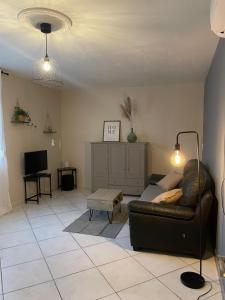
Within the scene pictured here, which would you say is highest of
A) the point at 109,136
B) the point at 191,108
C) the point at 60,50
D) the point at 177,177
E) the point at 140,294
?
the point at 60,50

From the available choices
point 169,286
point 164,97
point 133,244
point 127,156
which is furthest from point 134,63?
point 169,286

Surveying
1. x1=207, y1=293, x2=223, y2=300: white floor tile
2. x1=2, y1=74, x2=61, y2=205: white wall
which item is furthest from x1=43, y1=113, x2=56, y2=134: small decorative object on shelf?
x1=207, y1=293, x2=223, y2=300: white floor tile

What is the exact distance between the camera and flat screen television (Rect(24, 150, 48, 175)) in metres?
4.67

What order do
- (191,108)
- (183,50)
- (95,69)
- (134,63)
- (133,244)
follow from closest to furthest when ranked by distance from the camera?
(133,244) < (183,50) < (134,63) < (95,69) < (191,108)

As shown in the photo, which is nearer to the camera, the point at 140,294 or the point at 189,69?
the point at 140,294

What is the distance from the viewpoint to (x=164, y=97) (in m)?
5.32

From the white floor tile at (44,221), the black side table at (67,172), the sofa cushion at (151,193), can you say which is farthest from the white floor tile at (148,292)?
the black side table at (67,172)

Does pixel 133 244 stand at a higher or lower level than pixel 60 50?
lower

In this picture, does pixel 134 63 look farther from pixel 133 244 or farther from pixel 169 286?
pixel 169 286

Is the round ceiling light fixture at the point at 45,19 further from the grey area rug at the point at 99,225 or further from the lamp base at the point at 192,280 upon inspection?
the lamp base at the point at 192,280

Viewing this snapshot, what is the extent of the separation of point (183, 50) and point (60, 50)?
1.59 m

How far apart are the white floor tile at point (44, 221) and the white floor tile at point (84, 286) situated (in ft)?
4.84

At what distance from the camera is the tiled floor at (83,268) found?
6.97 feet

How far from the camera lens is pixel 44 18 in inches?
84.1
